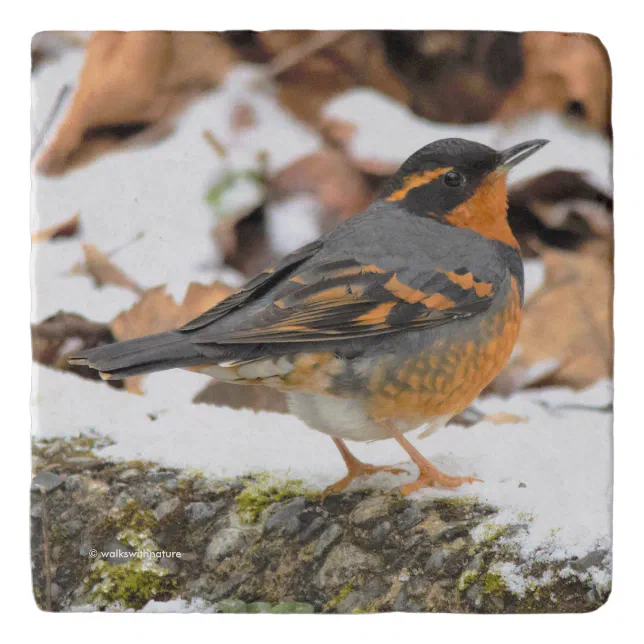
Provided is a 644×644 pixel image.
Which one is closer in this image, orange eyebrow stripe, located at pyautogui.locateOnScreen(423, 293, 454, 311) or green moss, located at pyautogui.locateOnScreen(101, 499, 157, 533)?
orange eyebrow stripe, located at pyautogui.locateOnScreen(423, 293, 454, 311)

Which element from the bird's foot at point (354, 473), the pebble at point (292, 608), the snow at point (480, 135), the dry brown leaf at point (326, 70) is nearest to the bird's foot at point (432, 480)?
the bird's foot at point (354, 473)

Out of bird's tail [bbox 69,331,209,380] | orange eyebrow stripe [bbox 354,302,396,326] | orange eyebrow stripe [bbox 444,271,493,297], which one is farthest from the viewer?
orange eyebrow stripe [bbox 444,271,493,297]

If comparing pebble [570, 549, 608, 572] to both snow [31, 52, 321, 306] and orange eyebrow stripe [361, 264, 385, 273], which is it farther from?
snow [31, 52, 321, 306]

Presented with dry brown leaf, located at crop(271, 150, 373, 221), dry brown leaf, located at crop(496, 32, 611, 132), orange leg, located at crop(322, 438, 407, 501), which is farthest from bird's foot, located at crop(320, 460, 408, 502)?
dry brown leaf, located at crop(496, 32, 611, 132)

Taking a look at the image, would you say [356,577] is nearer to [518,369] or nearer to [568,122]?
[518,369]

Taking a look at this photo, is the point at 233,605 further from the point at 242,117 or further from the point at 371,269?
the point at 242,117

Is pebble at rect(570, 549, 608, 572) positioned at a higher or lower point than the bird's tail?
lower
